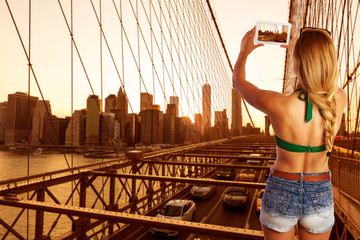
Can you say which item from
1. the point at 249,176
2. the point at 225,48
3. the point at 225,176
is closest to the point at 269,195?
the point at 249,176

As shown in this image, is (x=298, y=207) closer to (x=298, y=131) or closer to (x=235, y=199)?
(x=298, y=131)

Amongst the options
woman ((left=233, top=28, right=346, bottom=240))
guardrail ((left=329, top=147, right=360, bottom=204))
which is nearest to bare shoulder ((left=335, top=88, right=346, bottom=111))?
woman ((left=233, top=28, right=346, bottom=240))

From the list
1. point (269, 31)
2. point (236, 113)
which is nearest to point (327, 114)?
point (269, 31)

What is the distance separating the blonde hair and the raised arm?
5.0 inches

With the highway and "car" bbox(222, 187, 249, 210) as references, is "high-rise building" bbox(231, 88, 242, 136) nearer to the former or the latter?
the highway

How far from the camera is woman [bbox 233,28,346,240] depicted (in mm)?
1036

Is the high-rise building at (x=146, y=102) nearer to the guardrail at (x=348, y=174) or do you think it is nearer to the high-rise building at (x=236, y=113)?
the guardrail at (x=348, y=174)

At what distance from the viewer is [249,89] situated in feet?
3.86

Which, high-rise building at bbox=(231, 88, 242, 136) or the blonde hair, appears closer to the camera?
the blonde hair

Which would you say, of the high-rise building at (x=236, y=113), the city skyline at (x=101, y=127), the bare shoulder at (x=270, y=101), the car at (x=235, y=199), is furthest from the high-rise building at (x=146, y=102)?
the high-rise building at (x=236, y=113)

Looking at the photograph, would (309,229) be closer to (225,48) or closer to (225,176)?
(225,176)

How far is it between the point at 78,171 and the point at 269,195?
368cm

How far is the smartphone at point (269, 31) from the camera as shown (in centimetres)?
124

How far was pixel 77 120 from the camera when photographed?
20.2m
